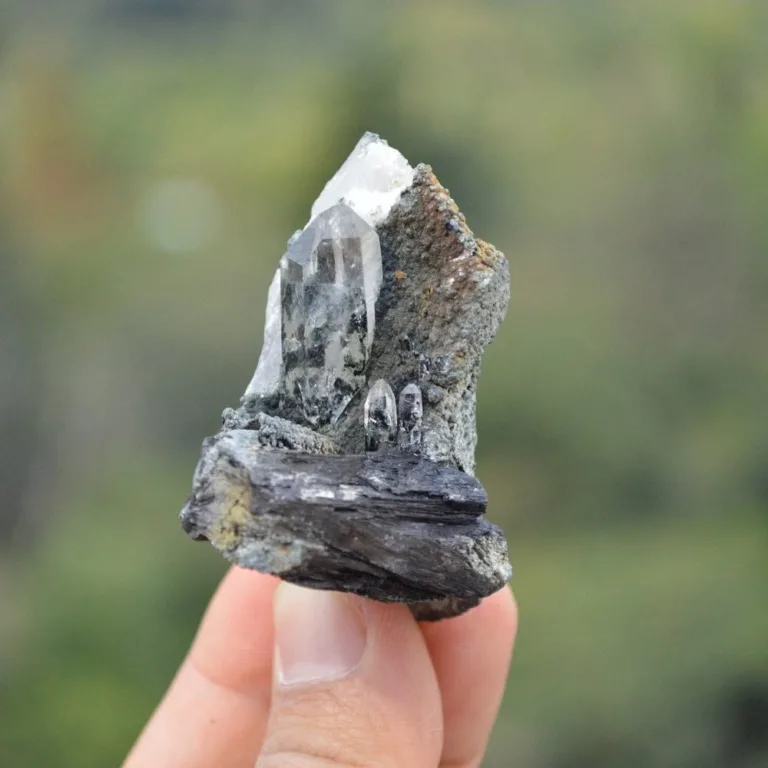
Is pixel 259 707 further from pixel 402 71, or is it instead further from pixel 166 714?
pixel 402 71

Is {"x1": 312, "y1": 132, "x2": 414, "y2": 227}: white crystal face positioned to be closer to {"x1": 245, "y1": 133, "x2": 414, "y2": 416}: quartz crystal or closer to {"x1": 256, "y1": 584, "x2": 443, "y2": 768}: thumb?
{"x1": 245, "y1": 133, "x2": 414, "y2": 416}: quartz crystal

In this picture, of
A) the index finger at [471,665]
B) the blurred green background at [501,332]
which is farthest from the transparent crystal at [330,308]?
the blurred green background at [501,332]

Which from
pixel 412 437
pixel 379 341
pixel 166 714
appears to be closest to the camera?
pixel 412 437

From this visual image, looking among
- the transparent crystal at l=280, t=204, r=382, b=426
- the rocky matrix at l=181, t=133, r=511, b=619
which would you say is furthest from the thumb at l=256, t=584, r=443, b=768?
the transparent crystal at l=280, t=204, r=382, b=426

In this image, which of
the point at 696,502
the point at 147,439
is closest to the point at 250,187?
the point at 147,439

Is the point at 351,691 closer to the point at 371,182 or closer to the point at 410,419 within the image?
the point at 410,419

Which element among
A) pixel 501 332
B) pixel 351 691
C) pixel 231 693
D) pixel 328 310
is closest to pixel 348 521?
pixel 328 310

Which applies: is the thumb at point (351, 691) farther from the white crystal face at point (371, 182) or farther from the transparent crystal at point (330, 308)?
the white crystal face at point (371, 182)

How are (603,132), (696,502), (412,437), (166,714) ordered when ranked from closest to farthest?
(412,437) → (166,714) → (696,502) → (603,132)
